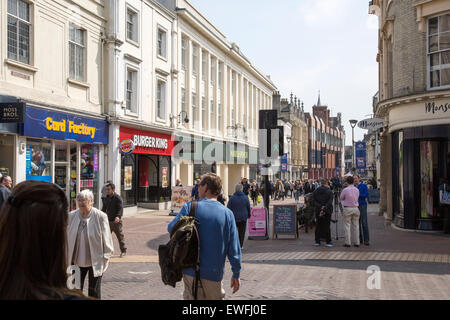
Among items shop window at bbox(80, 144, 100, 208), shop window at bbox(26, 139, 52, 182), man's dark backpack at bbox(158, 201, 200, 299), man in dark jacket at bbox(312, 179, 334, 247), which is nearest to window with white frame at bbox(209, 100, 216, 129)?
shop window at bbox(80, 144, 100, 208)

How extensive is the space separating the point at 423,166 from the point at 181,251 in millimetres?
13277

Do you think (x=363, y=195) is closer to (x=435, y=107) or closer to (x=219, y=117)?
(x=435, y=107)

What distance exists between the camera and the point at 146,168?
26578 mm

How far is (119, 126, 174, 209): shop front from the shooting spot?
23.2 meters

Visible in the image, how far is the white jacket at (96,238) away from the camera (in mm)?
5946

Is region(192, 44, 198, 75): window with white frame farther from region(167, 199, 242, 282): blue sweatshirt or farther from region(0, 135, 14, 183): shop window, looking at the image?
region(167, 199, 242, 282): blue sweatshirt

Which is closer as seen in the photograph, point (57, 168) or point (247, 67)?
point (57, 168)

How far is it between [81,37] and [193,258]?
1763cm

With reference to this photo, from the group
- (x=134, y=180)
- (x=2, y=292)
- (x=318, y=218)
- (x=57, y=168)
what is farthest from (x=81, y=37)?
(x=2, y=292)

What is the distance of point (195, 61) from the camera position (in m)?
33.0

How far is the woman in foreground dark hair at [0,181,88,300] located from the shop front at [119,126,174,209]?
20.5m

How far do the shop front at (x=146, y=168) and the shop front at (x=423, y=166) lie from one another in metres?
12.2

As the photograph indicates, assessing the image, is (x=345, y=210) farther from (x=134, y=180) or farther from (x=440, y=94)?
(x=134, y=180)
